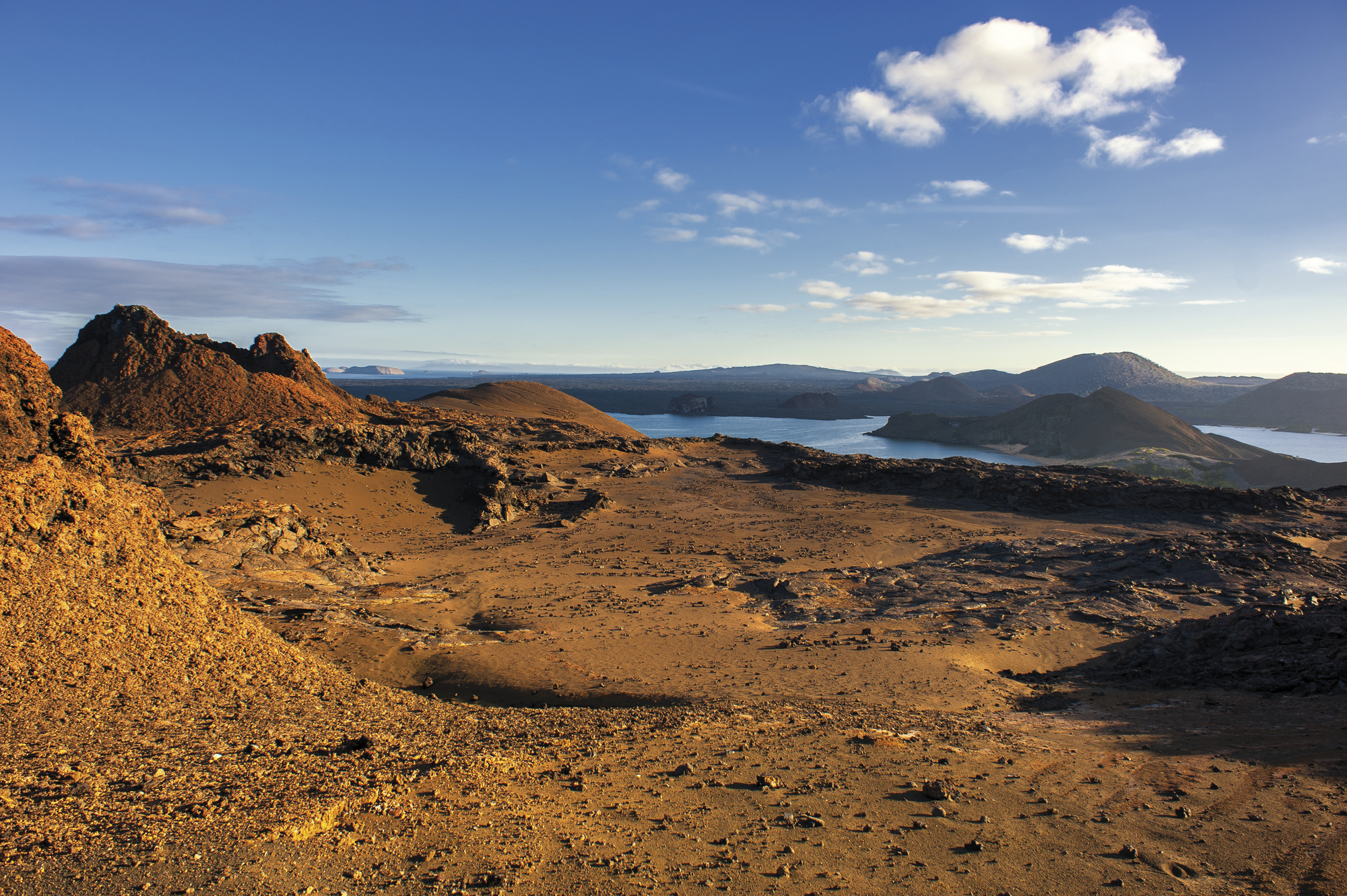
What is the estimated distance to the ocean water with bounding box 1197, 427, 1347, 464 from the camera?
222 ft

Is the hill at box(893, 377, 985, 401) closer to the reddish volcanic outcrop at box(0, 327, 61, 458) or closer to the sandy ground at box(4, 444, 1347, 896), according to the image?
the sandy ground at box(4, 444, 1347, 896)

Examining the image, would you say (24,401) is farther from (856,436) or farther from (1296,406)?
(1296,406)

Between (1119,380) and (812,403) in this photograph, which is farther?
(1119,380)

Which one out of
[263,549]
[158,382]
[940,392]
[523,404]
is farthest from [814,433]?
[940,392]

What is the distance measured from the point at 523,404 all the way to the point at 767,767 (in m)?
49.2

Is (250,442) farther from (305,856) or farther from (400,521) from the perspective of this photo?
(305,856)

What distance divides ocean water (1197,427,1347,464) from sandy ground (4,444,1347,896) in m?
73.9

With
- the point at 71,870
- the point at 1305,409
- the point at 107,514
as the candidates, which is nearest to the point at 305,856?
the point at 71,870

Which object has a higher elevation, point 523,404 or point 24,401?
point 523,404

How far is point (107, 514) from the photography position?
6.55m

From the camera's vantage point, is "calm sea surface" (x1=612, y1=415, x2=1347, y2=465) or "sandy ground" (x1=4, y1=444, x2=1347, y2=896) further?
"calm sea surface" (x1=612, y1=415, x2=1347, y2=465)

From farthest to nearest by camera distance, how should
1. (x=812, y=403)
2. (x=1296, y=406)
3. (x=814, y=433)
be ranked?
1. (x=812, y=403)
2. (x=1296, y=406)
3. (x=814, y=433)

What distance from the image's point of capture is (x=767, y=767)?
5430 millimetres

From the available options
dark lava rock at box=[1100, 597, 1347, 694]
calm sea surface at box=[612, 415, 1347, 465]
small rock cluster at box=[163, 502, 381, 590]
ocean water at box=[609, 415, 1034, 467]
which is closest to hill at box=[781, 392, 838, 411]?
calm sea surface at box=[612, 415, 1347, 465]
